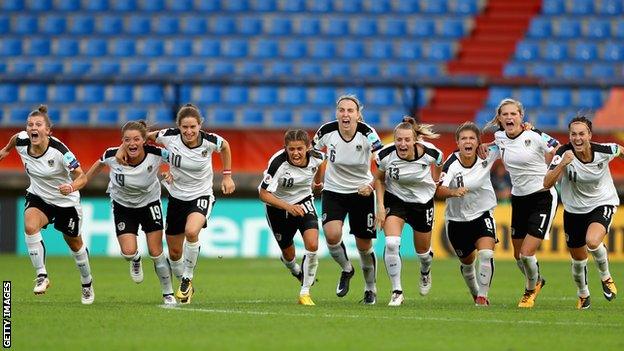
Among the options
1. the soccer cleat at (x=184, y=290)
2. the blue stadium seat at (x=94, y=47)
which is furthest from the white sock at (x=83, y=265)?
the blue stadium seat at (x=94, y=47)

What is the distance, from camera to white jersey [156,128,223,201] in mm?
13500

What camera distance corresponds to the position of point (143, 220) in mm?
13555

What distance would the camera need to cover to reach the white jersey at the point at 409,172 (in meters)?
13.6

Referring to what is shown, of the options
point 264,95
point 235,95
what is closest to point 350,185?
point 264,95

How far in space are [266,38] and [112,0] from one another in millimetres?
3857

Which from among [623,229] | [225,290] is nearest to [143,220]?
[225,290]

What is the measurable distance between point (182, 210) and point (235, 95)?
568 inches

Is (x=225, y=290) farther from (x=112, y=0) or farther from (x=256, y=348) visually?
(x=112, y=0)

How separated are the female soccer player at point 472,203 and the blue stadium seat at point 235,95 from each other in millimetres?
14232

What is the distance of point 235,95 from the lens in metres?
27.9

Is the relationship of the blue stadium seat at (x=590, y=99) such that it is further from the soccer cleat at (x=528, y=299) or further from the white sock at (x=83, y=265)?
the white sock at (x=83, y=265)

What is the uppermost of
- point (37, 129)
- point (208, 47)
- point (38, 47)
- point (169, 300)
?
point (208, 47)

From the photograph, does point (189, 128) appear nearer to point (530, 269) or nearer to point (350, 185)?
point (350, 185)

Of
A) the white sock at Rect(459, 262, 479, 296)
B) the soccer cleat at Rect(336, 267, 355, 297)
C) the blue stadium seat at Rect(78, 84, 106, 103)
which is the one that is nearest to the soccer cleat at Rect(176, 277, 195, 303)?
the soccer cleat at Rect(336, 267, 355, 297)
